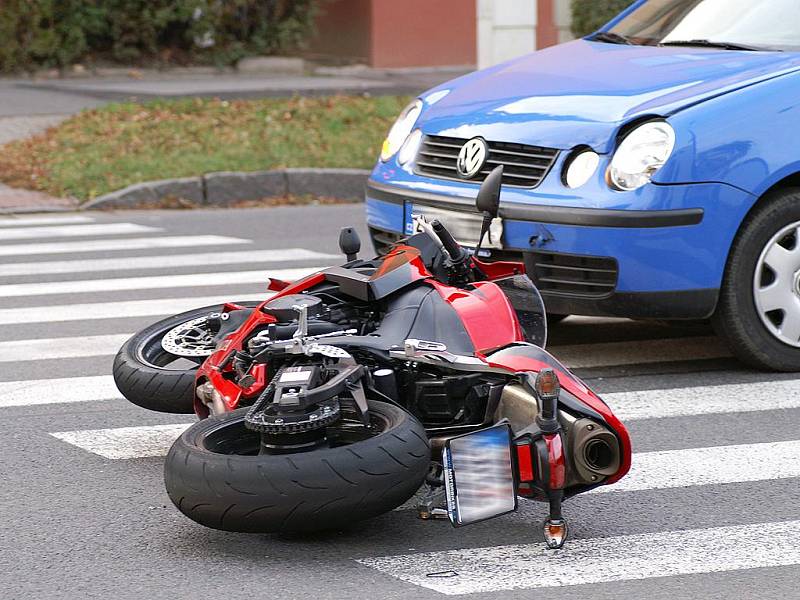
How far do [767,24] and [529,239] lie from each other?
1.77 m

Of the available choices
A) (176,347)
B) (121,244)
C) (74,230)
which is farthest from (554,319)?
(74,230)

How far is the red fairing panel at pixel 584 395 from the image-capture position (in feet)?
13.7

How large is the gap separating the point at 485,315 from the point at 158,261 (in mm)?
5228

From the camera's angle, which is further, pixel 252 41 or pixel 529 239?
pixel 252 41

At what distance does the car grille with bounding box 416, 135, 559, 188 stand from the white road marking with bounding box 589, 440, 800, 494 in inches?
57.1

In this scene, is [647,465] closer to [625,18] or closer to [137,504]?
[137,504]

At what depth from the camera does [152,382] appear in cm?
520

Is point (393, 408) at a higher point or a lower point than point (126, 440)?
higher

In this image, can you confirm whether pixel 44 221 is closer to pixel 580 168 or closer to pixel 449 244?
pixel 580 168

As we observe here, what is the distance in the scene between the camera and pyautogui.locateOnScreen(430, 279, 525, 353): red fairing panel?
452 cm

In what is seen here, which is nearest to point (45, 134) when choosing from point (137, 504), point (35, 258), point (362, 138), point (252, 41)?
point (362, 138)

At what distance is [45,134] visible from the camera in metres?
14.3

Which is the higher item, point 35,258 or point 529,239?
point 529,239

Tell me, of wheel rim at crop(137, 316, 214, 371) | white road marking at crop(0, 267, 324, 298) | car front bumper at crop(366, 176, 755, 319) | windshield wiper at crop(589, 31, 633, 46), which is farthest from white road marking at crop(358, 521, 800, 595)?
white road marking at crop(0, 267, 324, 298)
